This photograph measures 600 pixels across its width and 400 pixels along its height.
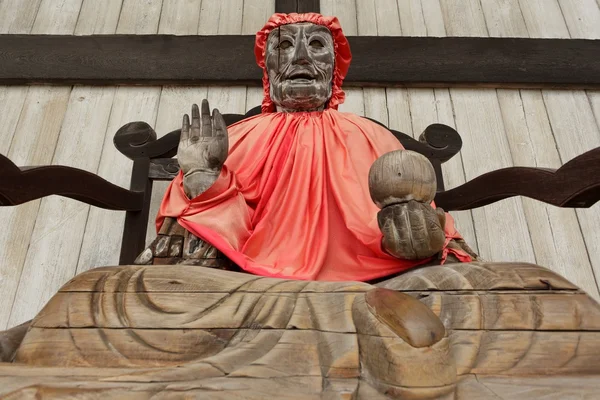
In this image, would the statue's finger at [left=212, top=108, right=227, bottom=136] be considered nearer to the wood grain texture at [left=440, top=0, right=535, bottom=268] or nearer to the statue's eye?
the statue's eye

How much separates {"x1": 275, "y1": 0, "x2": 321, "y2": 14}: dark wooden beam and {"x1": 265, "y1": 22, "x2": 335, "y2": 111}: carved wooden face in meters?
0.66

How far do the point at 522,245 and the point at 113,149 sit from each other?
4.43ft

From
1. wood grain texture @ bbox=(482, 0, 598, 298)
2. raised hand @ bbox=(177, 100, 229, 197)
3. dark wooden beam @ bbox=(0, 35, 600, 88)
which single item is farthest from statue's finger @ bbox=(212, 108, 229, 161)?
wood grain texture @ bbox=(482, 0, 598, 298)

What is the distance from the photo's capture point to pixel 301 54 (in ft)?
5.58

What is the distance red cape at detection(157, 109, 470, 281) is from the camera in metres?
1.30

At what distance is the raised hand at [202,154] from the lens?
133 centimetres

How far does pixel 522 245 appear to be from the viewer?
1970 mm

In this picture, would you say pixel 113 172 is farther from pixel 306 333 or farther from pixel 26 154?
pixel 306 333

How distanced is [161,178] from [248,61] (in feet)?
2.23

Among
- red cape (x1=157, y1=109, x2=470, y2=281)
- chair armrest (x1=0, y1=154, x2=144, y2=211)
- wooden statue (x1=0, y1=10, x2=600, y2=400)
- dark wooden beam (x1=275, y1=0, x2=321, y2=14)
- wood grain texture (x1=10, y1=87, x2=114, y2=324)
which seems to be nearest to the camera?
wooden statue (x1=0, y1=10, x2=600, y2=400)

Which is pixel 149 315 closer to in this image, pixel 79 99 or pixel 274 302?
pixel 274 302

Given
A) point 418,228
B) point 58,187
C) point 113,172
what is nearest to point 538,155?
point 418,228

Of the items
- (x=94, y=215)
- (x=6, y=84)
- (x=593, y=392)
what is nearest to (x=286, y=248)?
(x=593, y=392)

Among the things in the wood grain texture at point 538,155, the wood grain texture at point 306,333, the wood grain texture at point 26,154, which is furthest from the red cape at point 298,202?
the wood grain texture at point 26,154
